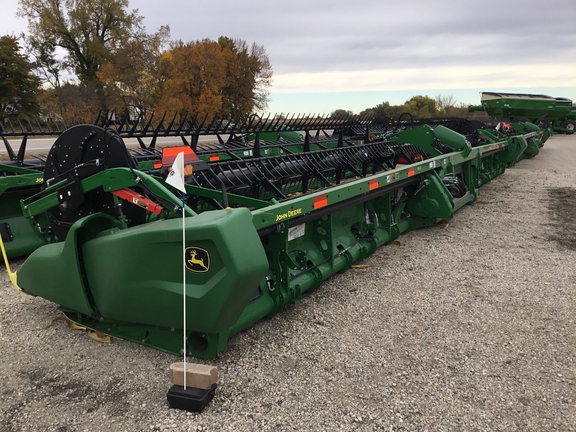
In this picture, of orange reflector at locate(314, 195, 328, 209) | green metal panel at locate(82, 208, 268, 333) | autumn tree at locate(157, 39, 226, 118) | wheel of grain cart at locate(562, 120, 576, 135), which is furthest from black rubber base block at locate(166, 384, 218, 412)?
wheel of grain cart at locate(562, 120, 576, 135)

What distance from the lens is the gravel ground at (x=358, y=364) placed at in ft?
7.37

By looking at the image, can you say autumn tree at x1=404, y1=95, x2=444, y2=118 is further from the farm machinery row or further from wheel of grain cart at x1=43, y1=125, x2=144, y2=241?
wheel of grain cart at x1=43, y1=125, x2=144, y2=241

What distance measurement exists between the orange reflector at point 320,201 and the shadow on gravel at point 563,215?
3.26 m

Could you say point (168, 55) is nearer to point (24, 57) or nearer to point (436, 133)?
point (24, 57)

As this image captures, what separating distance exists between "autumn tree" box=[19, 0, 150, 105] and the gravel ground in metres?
32.8

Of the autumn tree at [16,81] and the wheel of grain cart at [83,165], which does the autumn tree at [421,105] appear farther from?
the wheel of grain cart at [83,165]

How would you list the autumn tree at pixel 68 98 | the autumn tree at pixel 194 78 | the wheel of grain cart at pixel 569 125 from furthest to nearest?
the autumn tree at pixel 194 78
the autumn tree at pixel 68 98
the wheel of grain cart at pixel 569 125

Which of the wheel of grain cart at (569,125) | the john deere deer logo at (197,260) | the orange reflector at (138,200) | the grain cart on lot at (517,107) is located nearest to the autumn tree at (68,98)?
the grain cart on lot at (517,107)

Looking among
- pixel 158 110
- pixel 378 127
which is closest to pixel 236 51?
pixel 158 110

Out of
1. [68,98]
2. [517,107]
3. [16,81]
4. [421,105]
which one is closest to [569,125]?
[421,105]

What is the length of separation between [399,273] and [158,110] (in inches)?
912

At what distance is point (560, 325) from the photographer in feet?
10.4

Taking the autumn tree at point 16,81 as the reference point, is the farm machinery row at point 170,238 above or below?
below

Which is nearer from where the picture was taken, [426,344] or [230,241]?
[230,241]
